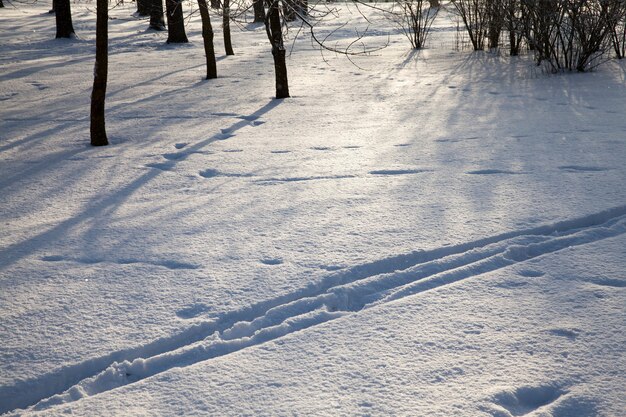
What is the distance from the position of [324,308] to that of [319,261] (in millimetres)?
487

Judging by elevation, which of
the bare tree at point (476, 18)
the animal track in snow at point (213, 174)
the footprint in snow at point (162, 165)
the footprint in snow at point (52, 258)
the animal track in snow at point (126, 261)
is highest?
the bare tree at point (476, 18)

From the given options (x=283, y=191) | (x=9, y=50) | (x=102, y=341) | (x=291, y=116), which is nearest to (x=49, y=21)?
(x=9, y=50)

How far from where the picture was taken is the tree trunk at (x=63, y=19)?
50.9ft

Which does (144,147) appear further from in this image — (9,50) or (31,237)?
(9,50)

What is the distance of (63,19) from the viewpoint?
15531 millimetres

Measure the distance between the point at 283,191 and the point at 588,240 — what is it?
7.23ft

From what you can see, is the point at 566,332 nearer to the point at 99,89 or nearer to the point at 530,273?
the point at 530,273

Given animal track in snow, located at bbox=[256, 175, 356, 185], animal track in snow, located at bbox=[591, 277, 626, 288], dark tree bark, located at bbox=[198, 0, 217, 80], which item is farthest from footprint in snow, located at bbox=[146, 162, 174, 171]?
animal track in snow, located at bbox=[591, 277, 626, 288]

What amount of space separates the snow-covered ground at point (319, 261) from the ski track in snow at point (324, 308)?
1 centimetres

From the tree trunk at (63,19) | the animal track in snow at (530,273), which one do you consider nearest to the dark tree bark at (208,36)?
the animal track in snow at (530,273)

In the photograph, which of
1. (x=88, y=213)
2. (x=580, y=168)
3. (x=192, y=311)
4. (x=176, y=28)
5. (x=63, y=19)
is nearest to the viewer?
(x=192, y=311)

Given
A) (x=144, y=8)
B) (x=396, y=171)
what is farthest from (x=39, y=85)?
(x=144, y=8)

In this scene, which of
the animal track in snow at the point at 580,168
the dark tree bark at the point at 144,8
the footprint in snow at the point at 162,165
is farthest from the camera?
the dark tree bark at the point at 144,8

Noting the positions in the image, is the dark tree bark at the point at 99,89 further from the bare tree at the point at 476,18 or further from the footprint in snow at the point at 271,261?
the bare tree at the point at 476,18
